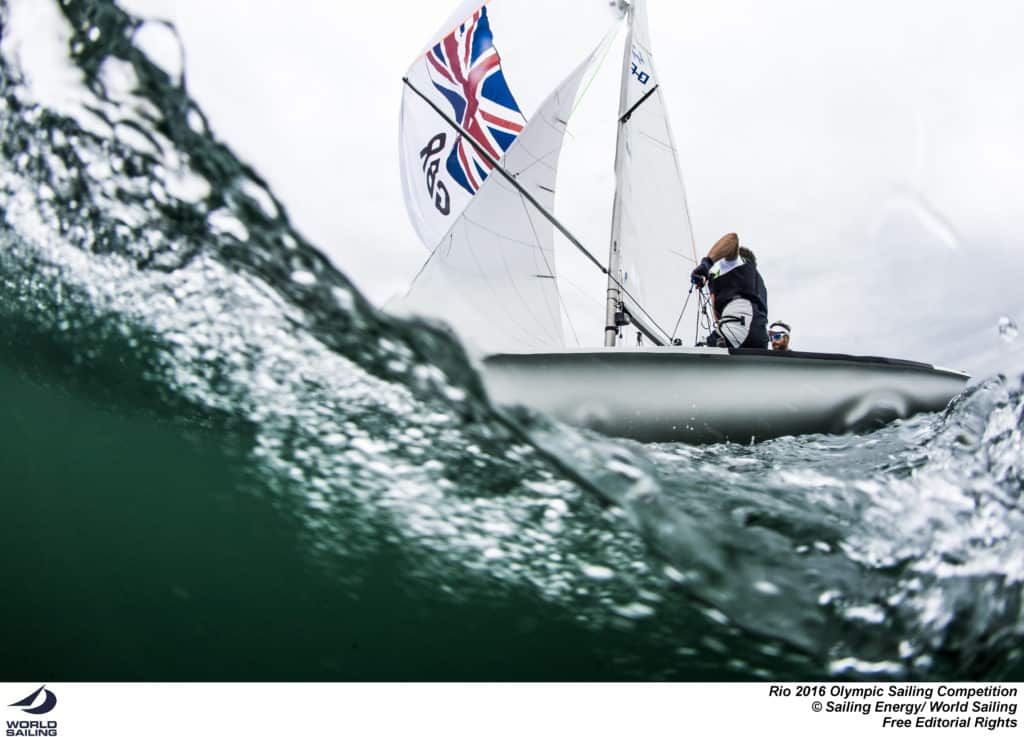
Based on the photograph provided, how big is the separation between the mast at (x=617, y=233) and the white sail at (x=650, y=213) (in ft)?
0.03

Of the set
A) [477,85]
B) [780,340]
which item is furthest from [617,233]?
[477,85]

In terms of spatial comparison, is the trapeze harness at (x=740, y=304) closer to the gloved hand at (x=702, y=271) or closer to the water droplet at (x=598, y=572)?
the gloved hand at (x=702, y=271)

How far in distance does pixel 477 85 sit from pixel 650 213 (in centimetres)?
231

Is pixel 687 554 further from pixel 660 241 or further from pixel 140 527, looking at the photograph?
pixel 660 241

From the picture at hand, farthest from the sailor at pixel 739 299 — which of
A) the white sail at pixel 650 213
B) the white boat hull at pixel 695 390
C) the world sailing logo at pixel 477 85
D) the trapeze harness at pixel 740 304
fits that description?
the world sailing logo at pixel 477 85

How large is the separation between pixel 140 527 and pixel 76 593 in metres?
0.30

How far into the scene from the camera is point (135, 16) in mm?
1158

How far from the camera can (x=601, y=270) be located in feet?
15.4

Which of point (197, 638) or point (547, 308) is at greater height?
point (547, 308)
